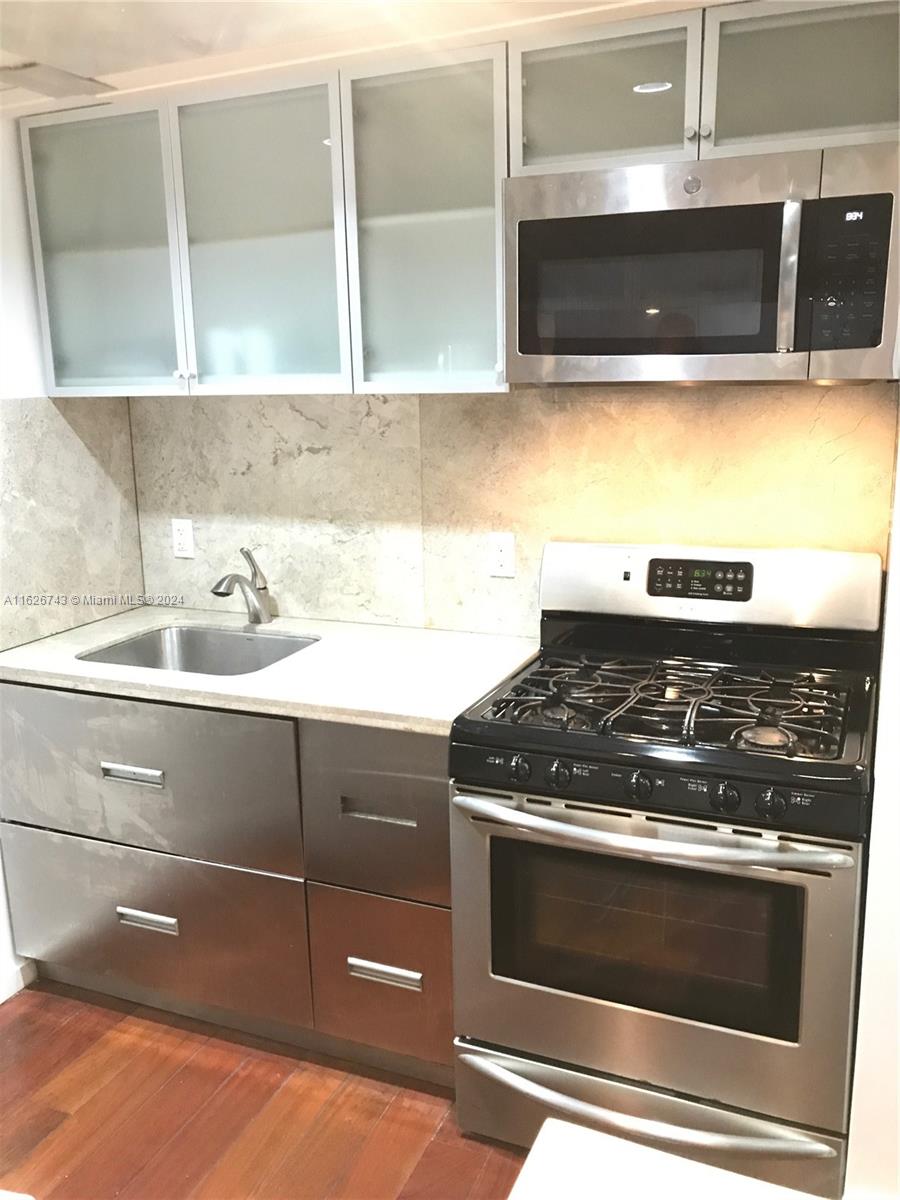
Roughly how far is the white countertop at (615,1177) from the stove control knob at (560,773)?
70 centimetres

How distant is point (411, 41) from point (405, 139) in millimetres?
181

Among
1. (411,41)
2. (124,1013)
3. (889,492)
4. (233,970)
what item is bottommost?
(124,1013)

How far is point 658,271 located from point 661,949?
1257mm

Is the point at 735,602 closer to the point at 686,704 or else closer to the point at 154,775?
the point at 686,704

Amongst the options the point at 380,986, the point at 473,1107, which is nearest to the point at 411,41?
the point at 380,986

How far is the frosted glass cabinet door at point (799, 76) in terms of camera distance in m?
1.75

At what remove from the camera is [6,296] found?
2.54 m

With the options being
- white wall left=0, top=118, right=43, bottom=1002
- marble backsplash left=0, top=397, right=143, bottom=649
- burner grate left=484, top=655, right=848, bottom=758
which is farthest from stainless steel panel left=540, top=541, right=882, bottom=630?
white wall left=0, top=118, right=43, bottom=1002

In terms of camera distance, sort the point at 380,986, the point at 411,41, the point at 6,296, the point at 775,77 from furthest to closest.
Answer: the point at 6,296 → the point at 380,986 → the point at 411,41 → the point at 775,77

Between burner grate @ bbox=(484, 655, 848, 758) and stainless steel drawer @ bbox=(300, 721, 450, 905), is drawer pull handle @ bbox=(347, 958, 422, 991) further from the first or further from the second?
burner grate @ bbox=(484, 655, 848, 758)

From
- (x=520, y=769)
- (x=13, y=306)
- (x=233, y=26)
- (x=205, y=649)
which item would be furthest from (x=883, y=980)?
(x=13, y=306)

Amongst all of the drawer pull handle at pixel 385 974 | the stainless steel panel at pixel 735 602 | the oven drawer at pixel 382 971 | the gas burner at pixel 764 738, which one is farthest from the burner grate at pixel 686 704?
the drawer pull handle at pixel 385 974

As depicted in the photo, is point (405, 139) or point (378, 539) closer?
point (405, 139)

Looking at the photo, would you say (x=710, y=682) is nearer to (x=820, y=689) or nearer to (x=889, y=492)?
(x=820, y=689)
